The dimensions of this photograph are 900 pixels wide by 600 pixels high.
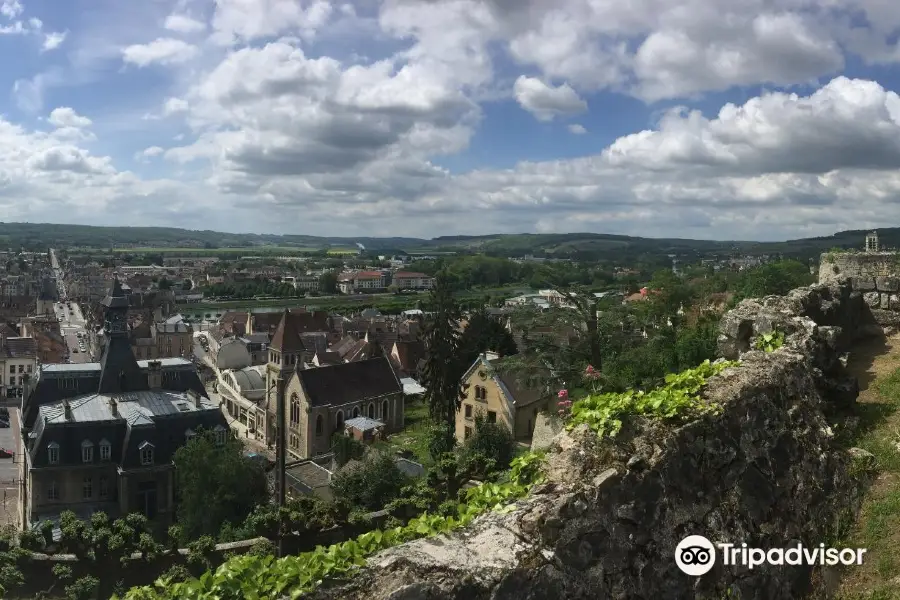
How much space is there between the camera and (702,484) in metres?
6.62

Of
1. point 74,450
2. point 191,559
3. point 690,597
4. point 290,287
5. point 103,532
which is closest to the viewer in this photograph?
point 690,597

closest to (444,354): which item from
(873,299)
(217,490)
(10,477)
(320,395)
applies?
(320,395)

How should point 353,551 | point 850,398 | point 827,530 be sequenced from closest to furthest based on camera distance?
point 353,551 < point 827,530 < point 850,398

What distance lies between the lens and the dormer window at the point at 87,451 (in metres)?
35.2

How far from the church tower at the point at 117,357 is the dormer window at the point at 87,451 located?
17.6 ft

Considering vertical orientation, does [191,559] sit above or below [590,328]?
below

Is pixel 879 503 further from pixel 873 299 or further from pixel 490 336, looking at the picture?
pixel 490 336

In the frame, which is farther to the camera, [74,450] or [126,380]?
[126,380]

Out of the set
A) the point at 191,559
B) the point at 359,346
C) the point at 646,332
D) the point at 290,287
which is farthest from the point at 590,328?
the point at 290,287

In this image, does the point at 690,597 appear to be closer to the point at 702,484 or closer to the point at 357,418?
the point at 702,484

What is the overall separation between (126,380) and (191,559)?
95.4 feet

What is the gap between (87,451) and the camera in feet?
116

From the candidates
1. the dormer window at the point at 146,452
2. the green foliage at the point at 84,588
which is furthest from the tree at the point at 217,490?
the green foliage at the point at 84,588

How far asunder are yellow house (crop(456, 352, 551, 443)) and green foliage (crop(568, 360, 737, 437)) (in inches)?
1209
